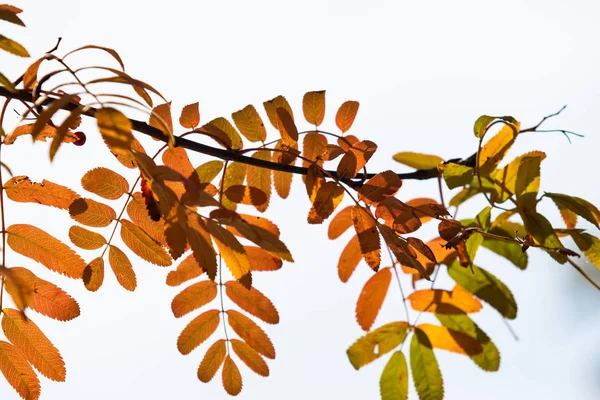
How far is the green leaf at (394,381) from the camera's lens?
6.05 ft

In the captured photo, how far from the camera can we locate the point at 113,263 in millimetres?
1630

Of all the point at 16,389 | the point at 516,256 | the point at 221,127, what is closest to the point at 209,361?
the point at 16,389

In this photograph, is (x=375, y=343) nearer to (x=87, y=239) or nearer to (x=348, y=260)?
(x=348, y=260)

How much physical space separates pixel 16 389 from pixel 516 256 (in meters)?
1.33

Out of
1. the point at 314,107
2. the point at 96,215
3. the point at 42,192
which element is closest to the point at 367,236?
the point at 314,107

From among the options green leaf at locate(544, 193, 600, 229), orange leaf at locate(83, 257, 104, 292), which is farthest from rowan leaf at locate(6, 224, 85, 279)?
green leaf at locate(544, 193, 600, 229)

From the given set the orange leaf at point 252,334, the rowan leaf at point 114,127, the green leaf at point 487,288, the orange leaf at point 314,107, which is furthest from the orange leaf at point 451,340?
the rowan leaf at point 114,127

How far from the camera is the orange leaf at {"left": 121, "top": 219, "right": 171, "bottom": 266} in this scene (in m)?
1.61

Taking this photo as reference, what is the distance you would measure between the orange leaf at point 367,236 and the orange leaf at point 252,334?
0.40 metres

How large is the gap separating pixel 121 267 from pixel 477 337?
933 millimetres

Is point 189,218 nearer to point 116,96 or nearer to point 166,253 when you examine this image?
point 116,96

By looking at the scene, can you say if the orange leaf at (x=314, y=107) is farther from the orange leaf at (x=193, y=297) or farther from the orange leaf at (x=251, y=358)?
the orange leaf at (x=251, y=358)

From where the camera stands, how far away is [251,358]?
71.5 inches

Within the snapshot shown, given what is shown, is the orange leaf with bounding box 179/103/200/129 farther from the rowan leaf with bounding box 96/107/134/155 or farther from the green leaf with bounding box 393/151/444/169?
the green leaf with bounding box 393/151/444/169
